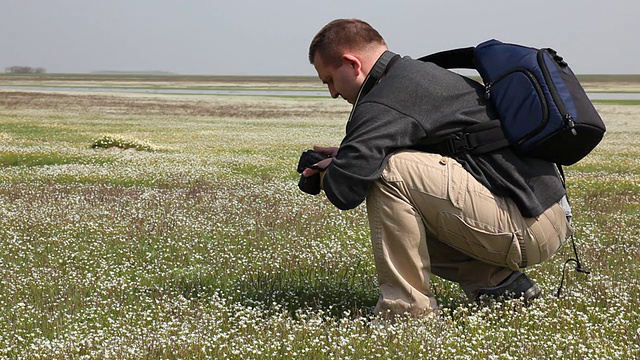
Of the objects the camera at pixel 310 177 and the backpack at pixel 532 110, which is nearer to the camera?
the backpack at pixel 532 110

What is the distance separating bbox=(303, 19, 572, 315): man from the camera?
5078 mm

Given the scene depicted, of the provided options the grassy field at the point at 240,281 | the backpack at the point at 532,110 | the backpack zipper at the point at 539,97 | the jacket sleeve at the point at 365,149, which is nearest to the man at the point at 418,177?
the jacket sleeve at the point at 365,149

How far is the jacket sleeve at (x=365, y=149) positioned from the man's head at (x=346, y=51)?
0.44 metres

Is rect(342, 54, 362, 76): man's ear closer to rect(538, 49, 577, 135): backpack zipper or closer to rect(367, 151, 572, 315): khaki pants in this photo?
rect(367, 151, 572, 315): khaki pants

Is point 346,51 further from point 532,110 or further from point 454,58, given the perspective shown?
point 532,110

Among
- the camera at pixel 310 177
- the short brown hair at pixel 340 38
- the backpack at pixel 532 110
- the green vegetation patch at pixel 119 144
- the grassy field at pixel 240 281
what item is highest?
the short brown hair at pixel 340 38

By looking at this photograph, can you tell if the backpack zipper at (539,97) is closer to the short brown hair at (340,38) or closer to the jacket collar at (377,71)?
the jacket collar at (377,71)

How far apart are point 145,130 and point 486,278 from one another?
30.0 metres

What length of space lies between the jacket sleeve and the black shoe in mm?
1529

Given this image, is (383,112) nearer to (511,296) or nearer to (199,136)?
(511,296)

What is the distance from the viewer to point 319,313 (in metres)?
5.38

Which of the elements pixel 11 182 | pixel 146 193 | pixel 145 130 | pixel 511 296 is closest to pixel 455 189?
pixel 511 296

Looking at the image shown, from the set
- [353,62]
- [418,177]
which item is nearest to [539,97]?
[418,177]

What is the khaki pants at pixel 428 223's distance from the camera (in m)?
5.16
